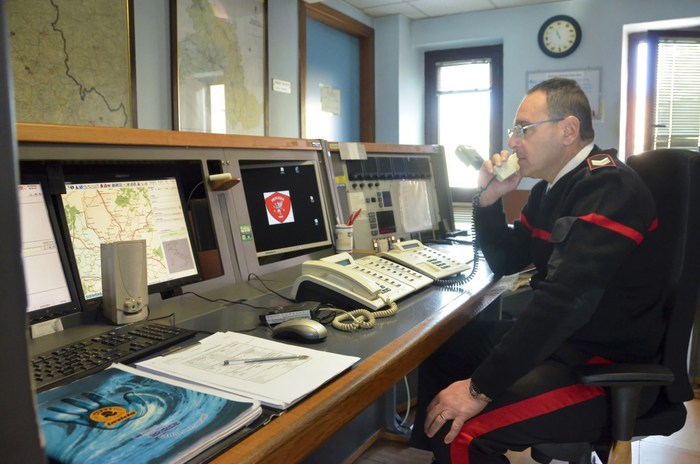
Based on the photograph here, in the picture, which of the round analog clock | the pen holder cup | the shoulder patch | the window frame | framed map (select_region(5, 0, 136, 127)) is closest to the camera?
the shoulder patch

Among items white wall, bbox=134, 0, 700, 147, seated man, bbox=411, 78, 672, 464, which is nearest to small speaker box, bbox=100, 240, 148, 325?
seated man, bbox=411, 78, 672, 464

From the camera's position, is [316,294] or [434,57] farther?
[434,57]

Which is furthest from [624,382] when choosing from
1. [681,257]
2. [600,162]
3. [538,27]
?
[538,27]

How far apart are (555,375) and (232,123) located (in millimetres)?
2674

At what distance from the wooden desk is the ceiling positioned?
3.64 meters

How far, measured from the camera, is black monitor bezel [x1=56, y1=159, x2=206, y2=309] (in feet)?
3.67

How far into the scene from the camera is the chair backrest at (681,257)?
121 cm

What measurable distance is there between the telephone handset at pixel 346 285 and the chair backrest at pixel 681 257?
1.90 ft

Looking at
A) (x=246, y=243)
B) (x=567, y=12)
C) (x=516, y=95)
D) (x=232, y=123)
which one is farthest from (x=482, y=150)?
(x=246, y=243)

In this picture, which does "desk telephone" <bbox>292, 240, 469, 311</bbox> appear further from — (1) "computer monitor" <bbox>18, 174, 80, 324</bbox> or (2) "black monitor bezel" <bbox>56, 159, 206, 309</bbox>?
(1) "computer monitor" <bbox>18, 174, 80, 324</bbox>

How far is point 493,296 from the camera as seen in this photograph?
1687 mm

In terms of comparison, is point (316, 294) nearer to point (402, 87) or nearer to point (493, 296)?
point (493, 296)

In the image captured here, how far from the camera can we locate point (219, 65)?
3.32m

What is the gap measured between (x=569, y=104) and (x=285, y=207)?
870mm
